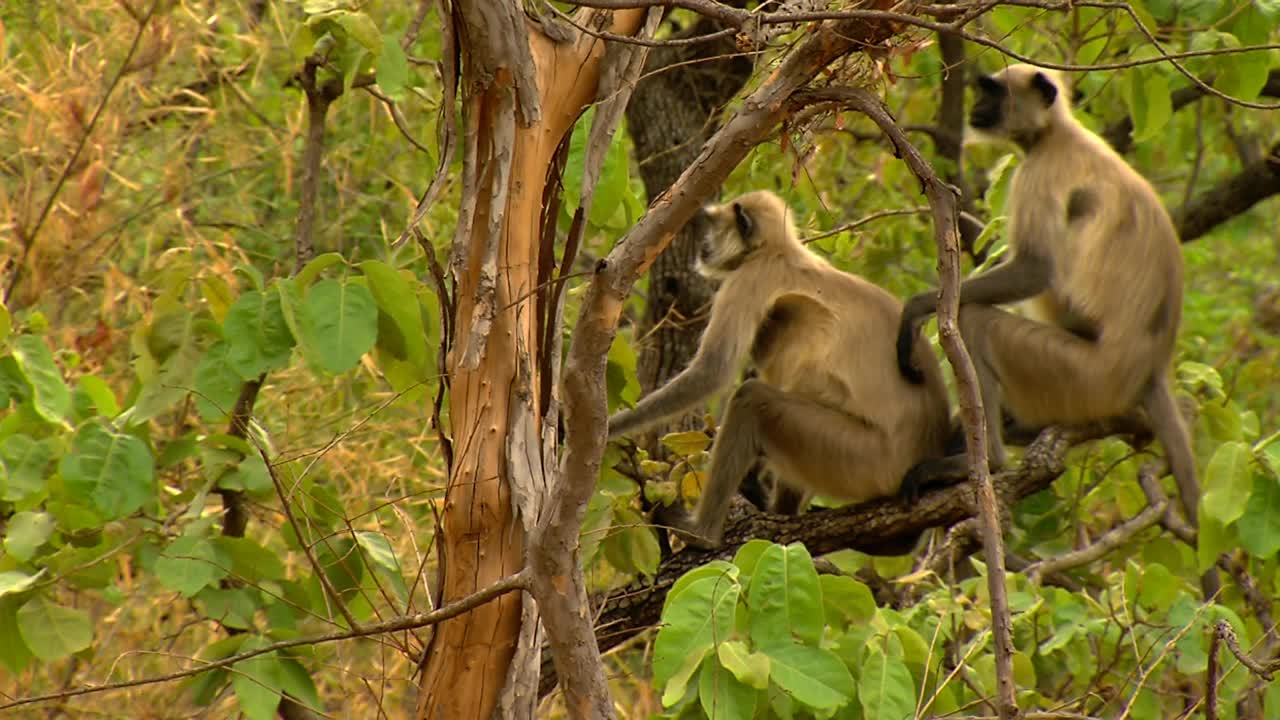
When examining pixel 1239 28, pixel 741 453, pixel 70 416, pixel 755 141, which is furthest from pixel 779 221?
pixel 755 141

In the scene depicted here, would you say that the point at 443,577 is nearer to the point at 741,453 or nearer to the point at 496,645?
the point at 496,645

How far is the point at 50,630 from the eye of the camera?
289 cm

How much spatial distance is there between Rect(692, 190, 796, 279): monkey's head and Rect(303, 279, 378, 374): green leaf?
1955 mm

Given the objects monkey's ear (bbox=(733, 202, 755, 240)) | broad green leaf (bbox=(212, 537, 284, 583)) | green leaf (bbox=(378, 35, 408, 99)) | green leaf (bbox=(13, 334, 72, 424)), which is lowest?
broad green leaf (bbox=(212, 537, 284, 583))

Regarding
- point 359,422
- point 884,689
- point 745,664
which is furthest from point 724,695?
point 359,422

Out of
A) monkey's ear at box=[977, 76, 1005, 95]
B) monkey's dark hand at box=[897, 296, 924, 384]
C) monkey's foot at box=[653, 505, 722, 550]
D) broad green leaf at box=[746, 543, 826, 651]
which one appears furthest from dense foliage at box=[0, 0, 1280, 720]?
monkey's dark hand at box=[897, 296, 924, 384]

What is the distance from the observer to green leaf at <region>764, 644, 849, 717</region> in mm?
2277

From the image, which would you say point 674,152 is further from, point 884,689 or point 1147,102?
point 884,689

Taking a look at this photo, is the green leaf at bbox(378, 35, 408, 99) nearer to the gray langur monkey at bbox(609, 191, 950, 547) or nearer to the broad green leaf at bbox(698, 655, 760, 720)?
the gray langur monkey at bbox(609, 191, 950, 547)

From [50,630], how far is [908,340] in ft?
8.01

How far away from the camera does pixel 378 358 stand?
2.93m

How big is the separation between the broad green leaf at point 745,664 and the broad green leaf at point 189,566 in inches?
40.3

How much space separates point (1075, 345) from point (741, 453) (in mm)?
1307

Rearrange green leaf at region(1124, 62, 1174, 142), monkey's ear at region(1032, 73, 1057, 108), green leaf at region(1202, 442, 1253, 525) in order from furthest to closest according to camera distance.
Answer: monkey's ear at region(1032, 73, 1057, 108) < green leaf at region(1124, 62, 1174, 142) < green leaf at region(1202, 442, 1253, 525)
